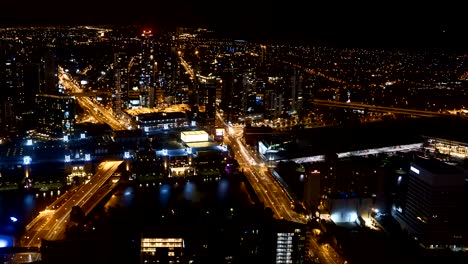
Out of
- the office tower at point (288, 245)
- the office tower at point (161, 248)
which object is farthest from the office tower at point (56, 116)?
the office tower at point (288, 245)

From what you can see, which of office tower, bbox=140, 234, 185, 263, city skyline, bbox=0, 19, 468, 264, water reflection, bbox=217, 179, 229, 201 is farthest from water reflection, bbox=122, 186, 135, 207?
office tower, bbox=140, 234, 185, 263

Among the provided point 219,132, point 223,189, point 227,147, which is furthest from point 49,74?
point 223,189

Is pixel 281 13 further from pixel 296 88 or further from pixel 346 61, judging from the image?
pixel 346 61

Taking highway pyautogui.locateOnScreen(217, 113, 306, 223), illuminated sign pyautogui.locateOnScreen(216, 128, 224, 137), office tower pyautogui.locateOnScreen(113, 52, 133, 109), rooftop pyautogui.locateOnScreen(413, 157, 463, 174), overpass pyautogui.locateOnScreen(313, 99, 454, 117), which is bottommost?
highway pyautogui.locateOnScreen(217, 113, 306, 223)

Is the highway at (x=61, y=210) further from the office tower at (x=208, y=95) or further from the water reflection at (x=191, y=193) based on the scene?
the office tower at (x=208, y=95)

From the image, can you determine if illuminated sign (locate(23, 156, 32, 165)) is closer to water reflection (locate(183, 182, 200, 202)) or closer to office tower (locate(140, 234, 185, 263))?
water reflection (locate(183, 182, 200, 202))
